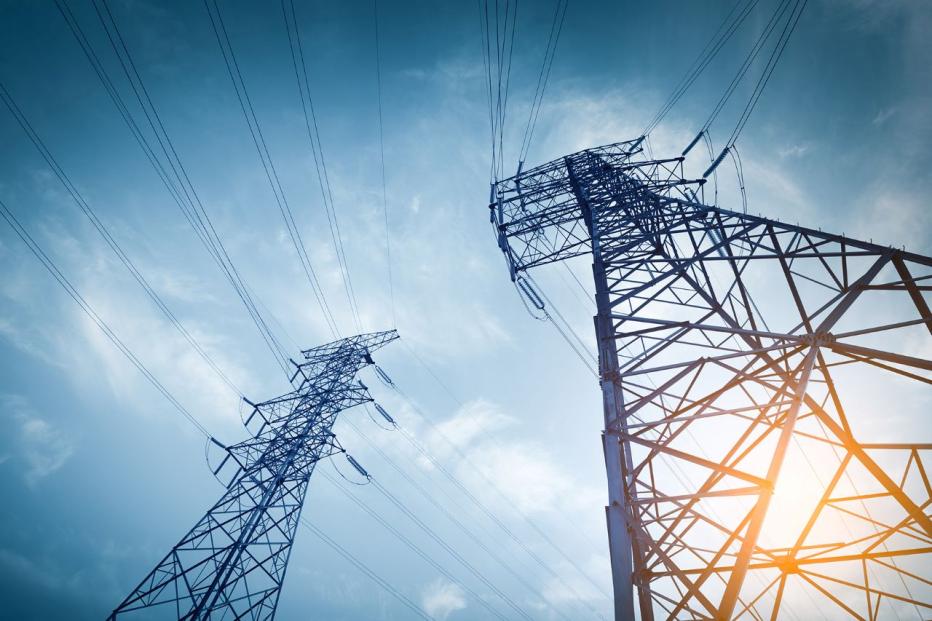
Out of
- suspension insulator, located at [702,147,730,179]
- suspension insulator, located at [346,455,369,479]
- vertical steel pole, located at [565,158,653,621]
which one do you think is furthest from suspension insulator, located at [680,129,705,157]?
suspension insulator, located at [346,455,369,479]

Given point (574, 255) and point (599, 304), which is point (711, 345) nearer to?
point (599, 304)

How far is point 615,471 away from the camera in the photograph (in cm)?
423

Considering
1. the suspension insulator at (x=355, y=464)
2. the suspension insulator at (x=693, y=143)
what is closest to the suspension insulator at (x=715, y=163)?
the suspension insulator at (x=693, y=143)

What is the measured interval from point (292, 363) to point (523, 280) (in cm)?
1106

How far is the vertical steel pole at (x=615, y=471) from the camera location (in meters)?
3.60

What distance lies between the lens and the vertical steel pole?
11.8ft

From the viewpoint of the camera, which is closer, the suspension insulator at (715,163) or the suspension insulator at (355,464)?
the suspension insulator at (715,163)

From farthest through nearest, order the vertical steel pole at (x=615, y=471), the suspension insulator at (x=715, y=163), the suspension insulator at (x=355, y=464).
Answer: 1. the suspension insulator at (x=355, y=464)
2. the suspension insulator at (x=715, y=163)
3. the vertical steel pole at (x=615, y=471)

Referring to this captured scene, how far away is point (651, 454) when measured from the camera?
467cm

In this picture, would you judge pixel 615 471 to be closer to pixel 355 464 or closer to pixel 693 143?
pixel 693 143

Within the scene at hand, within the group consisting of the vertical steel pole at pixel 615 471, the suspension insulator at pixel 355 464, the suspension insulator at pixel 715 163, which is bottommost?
the vertical steel pole at pixel 615 471

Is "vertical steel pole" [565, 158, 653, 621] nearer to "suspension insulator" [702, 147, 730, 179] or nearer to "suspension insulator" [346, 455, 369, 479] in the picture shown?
"suspension insulator" [702, 147, 730, 179]

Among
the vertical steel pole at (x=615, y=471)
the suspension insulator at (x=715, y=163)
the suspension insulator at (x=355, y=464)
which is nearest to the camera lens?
the vertical steel pole at (x=615, y=471)

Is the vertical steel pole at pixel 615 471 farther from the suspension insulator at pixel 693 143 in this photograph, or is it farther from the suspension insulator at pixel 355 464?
the suspension insulator at pixel 355 464
